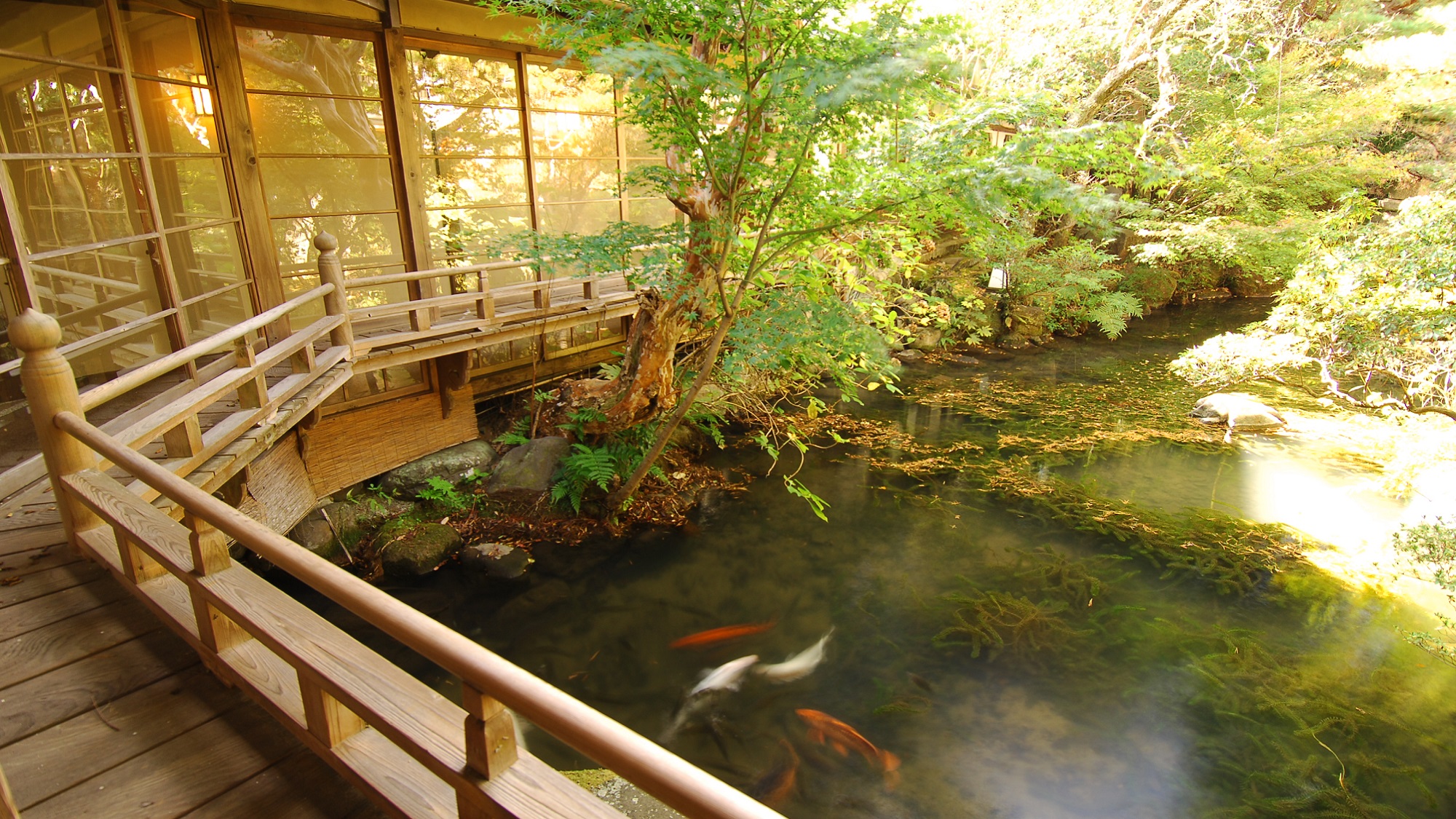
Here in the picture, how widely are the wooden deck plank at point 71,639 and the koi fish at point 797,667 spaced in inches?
168

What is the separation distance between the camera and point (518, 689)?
1.51m

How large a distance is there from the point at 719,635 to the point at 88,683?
14.8ft

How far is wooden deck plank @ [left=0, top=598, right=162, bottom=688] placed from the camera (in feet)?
8.25

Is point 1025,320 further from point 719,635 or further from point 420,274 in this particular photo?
point 420,274

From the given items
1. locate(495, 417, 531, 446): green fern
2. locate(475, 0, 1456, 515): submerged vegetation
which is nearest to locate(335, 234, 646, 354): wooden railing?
locate(475, 0, 1456, 515): submerged vegetation

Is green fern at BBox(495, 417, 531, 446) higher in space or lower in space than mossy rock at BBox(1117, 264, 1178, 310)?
lower

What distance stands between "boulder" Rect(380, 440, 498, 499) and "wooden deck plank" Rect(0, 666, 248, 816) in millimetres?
5112

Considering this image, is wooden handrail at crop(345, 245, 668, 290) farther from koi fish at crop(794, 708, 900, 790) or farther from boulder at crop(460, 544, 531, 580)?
koi fish at crop(794, 708, 900, 790)

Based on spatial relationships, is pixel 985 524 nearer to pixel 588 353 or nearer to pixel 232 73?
pixel 588 353

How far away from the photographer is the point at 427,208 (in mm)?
7555

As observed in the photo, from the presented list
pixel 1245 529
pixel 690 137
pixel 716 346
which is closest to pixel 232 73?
pixel 690 137

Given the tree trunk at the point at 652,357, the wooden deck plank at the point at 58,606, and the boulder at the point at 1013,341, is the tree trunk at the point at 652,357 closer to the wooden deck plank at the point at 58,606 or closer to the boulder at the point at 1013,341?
the wooden deck plank at the point at 58,606

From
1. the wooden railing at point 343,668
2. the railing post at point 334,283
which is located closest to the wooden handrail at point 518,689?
the wooden railing at point 343,668

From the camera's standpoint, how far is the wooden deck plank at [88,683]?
7.54ft
